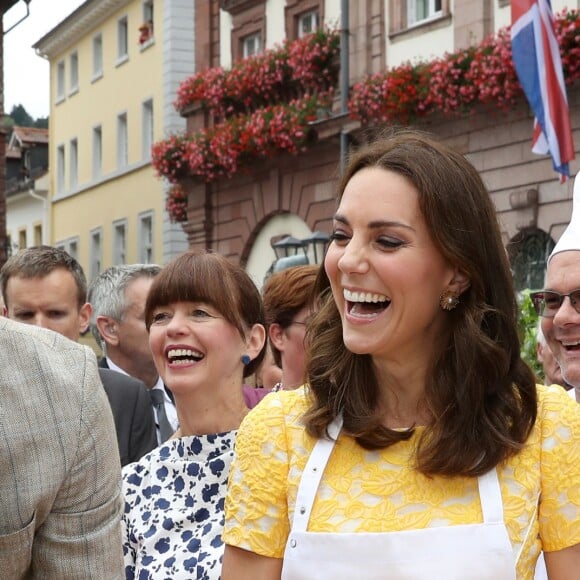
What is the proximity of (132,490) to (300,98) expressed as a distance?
19996mm

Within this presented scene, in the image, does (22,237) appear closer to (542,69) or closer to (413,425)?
(542,69)

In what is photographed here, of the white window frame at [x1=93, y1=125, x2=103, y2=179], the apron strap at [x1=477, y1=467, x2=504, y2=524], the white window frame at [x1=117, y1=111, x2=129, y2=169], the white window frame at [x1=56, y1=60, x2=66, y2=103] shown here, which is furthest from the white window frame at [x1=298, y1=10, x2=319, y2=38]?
the apron strap at [x1=477, y1=467, x2=504, y2=524]

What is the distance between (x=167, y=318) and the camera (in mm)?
4305

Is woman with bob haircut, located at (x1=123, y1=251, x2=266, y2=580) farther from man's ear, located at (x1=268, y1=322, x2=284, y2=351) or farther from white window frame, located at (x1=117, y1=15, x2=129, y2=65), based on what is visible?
white window frame, located at (x1=117, y1=15, x2=129, y2=65)

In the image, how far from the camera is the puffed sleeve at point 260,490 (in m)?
2.83

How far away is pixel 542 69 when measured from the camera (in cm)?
1555

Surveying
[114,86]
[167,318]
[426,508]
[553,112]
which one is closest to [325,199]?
[553,112]

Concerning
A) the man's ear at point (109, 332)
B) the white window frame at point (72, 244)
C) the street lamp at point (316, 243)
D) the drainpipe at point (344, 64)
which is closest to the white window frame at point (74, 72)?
the white window frame at point (72, 244)

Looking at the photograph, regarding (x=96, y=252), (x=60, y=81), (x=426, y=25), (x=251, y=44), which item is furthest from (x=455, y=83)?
(x=60, y=81)

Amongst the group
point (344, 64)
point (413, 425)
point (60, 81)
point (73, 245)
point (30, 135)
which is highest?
point (60, 81)

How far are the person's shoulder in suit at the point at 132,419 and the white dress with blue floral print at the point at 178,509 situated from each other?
59.8 inches

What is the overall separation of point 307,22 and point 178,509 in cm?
2194

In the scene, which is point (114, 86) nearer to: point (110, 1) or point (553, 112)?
point (110, 1)

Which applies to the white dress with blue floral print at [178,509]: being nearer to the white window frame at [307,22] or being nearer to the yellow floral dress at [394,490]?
the yellow floral dress at [394,490]
